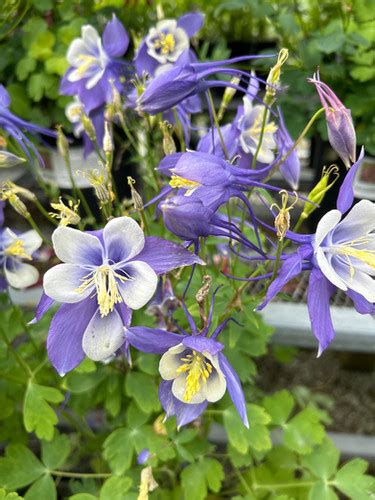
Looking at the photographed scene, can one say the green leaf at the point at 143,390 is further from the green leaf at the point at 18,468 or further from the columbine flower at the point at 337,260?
the columbine flower at the point at 337,260

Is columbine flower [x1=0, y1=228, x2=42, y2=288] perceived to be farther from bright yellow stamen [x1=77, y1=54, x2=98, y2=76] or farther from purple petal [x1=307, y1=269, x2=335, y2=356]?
purple petal [x1=307, y1=269, x2=335, y2=356]

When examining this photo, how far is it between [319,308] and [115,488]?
1.29 ft

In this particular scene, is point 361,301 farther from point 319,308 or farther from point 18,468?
point 18,468

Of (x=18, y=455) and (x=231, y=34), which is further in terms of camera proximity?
(x=231, y=34)

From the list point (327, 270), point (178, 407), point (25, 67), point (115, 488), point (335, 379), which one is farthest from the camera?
point (335, 379)

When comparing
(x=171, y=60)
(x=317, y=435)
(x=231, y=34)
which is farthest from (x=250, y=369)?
(x=231, y=34)

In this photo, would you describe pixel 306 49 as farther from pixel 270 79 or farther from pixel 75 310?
pixel 75 310

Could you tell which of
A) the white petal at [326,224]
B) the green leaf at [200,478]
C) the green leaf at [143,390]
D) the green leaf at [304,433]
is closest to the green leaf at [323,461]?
the green leaf at [304,433]

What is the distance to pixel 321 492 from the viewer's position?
0.78m

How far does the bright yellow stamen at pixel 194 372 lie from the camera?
534mm

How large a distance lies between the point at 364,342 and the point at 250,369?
26 cm

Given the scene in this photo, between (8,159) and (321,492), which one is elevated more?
(8,159)

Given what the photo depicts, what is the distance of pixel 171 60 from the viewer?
2.86ft

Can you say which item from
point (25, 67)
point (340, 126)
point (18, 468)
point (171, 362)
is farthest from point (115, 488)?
point (25, 67)
